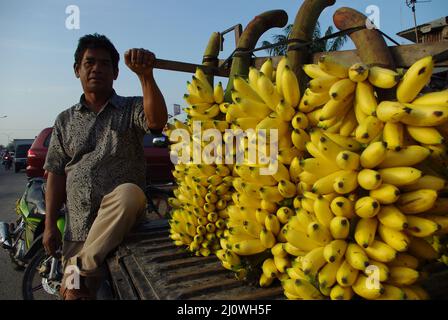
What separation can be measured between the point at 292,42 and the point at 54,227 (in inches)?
89.1

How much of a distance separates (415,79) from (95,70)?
2.10 m

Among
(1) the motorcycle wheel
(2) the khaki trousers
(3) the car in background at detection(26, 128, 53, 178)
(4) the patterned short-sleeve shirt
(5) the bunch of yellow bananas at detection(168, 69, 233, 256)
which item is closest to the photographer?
(5) the bunch of yellow bananas at detection(168, 69, 233, 256)

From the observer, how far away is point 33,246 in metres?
3.55

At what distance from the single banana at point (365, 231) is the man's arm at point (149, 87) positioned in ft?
4.81

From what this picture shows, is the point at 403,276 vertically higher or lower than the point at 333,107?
lower

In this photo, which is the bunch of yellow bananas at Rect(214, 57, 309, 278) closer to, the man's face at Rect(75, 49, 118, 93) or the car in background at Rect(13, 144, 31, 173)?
the man's face at Rect(75, 49, 118, 93)

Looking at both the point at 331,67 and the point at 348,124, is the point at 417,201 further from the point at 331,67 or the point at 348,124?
the point at 331,67

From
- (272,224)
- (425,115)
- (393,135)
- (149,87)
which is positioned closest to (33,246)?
(149,87)

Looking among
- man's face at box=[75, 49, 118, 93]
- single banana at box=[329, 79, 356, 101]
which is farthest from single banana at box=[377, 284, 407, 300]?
man's face at box=[75, 49, 118, 93]

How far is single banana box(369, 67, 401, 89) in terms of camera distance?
3.93ft

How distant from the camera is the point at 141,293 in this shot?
1601mm

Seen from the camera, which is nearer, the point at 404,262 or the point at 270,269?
the point at 404,262

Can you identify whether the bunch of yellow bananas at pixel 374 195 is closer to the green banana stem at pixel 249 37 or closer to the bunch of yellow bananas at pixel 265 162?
the bunch of yellow bananas at pixel 265 162

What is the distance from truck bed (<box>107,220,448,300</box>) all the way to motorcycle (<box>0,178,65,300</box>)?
1423mm
